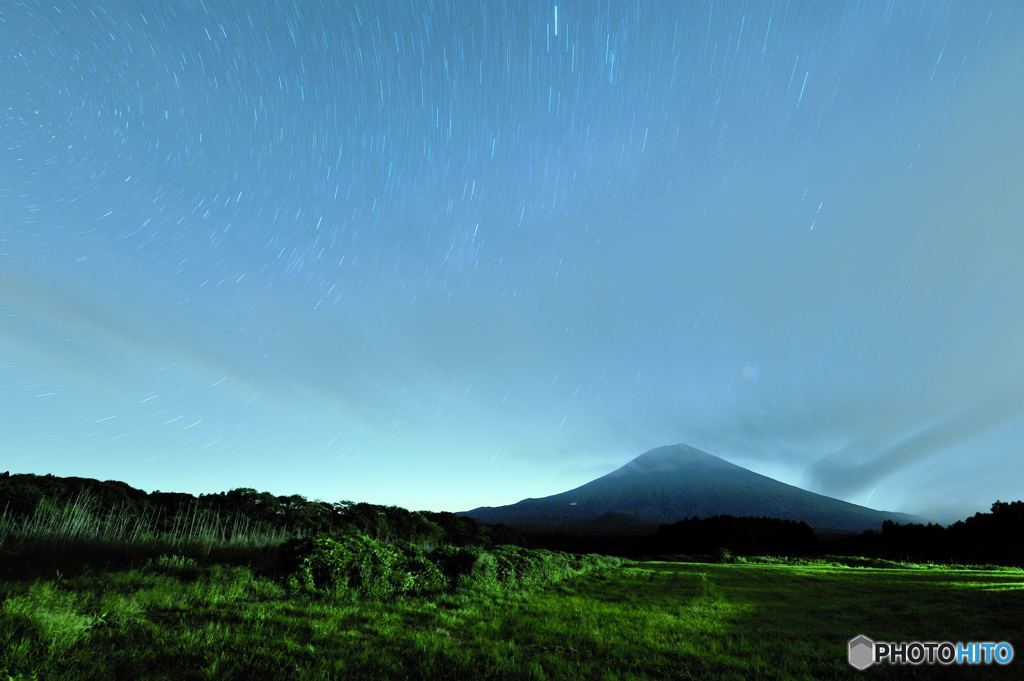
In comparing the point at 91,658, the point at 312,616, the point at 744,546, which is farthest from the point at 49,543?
the point at 744,546

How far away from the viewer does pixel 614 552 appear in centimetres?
10606

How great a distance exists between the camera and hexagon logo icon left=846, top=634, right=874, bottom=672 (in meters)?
9.69

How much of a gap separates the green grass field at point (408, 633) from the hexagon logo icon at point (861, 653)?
A: 0.29m

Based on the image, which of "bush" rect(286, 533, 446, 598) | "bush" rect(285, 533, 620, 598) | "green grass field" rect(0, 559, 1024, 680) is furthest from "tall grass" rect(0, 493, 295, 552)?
"green grass field" rect(0, 559, 1024, 680)

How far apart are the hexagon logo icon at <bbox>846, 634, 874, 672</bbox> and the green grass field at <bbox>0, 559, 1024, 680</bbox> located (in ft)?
0.95

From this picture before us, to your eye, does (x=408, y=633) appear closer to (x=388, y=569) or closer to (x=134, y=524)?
(x=388, y=569)

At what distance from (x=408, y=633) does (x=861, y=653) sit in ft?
34.8

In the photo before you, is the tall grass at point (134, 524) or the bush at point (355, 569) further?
the tall grass at point (134, 524)

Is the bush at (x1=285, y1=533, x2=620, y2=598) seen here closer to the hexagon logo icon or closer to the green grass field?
the green grass field

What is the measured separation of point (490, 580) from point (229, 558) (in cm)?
976

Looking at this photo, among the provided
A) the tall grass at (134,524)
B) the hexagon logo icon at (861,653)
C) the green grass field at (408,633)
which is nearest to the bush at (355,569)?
the green grass field at (408,633)

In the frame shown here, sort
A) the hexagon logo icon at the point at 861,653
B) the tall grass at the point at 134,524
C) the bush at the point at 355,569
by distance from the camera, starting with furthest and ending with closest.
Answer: the tall grass at the point at 134,524, the bush at the point at 355,569, the hexagon logo icon at the point at 861,653

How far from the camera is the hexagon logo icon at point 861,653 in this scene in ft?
31.8

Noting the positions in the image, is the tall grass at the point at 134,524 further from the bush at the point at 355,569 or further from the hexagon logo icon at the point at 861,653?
the hexagon logo icon at the point at 861,653
